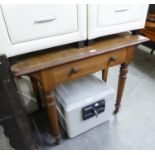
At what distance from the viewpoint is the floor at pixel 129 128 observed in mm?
1229

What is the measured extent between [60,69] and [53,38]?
0.16m

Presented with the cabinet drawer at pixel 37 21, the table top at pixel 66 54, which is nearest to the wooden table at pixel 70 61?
the table top at pixel 66 54

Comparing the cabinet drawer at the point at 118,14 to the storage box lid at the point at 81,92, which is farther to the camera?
the storage box lid at the point at 81,92

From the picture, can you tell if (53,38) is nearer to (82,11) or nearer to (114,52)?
(82,11)

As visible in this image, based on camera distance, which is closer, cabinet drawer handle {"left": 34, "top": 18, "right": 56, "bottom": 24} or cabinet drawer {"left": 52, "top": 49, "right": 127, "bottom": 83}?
cabinet drawer handle {"left": 34, "top": 18, "right": 56, "bottom": 24}

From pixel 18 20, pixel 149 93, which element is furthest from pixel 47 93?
pixel 149 93

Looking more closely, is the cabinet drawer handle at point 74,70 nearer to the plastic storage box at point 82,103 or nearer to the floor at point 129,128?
the plastic storage box at point 82,103

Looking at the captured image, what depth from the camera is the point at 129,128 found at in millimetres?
1343

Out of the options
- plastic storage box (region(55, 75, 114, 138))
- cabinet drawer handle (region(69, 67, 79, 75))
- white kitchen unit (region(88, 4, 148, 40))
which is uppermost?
white kitchen unit (region(88, 4, 148, 40))

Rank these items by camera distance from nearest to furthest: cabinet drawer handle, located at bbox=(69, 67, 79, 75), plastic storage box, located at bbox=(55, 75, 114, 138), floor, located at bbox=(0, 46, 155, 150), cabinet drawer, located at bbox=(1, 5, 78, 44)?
cabinet drawer, located at bbox=(1, 5, 78, 44), cabinet drawer handle, located at bbox=(69, 67, 79, 75), plastic storage box, located at bbox=(55, 75, 114, 138), floor, located at bbox=(0, 46, 155, 150)

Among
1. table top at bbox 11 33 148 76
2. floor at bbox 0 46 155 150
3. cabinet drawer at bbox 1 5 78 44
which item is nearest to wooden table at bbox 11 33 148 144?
table top at bbox 11 33 148 76

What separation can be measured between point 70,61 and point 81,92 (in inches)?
15.4

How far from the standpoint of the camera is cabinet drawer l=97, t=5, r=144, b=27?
2.79 ft

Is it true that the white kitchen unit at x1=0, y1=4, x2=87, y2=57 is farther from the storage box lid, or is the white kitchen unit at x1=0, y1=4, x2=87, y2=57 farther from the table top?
the storage box lid
